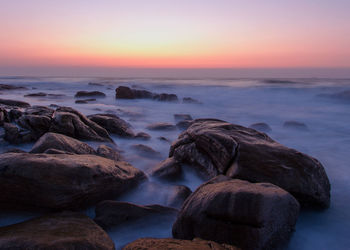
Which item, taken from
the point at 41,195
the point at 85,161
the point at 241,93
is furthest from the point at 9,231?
the point at 241,93

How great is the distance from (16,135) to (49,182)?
8.82ft

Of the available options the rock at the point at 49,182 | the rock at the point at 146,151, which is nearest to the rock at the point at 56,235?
the rock at the point at 49,182

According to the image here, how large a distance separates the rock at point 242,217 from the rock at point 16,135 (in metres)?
3.63

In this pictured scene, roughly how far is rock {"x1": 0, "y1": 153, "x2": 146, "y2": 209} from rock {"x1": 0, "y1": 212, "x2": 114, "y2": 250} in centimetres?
22

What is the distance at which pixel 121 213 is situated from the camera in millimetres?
2557

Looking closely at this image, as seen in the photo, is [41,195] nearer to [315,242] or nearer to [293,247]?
[293,247]

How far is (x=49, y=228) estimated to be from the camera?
2047 mm

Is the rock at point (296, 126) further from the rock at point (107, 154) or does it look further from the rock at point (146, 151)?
the rock at point (107, 154)

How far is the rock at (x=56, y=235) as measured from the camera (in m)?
1.77

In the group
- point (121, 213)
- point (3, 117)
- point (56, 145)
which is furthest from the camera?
point (3, 117)

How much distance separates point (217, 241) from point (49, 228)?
1316 mm

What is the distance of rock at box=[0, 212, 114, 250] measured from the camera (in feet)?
5.81

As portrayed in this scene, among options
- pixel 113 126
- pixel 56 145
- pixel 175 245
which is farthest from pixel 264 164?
pixel 113 126

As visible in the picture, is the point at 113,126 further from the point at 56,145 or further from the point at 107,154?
the point at 56,145
